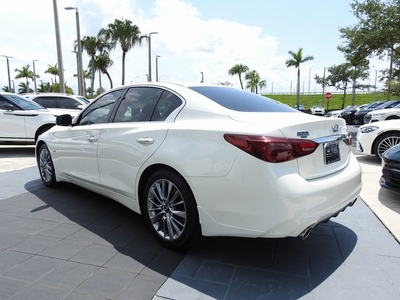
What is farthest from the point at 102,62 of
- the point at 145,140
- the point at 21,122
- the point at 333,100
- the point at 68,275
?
the point at 333,100

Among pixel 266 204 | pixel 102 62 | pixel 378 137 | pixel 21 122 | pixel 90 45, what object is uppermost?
pixel 90 45

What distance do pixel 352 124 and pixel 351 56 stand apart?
13.6 feet

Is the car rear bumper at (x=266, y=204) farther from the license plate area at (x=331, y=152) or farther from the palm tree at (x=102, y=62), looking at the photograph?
the palm tree at (x=102, y=62)

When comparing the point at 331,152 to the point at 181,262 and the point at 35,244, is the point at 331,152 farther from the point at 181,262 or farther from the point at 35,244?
the point at 35,244

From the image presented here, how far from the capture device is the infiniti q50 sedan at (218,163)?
93.8 inches

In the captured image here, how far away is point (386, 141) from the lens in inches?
280

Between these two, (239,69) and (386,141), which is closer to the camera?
(386,141)

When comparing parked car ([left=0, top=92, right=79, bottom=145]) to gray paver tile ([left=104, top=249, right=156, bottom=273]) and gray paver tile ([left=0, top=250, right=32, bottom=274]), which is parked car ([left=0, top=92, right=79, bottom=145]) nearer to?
gray paver tile ([left=0, top=250, right=32, bottom=274])

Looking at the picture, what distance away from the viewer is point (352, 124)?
20328mm

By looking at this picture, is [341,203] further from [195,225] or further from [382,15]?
[382,15]

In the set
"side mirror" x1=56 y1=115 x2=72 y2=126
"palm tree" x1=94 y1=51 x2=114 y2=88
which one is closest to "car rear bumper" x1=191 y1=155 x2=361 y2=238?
"side mirror" x1=56 y1=115 x2=72 y2=126

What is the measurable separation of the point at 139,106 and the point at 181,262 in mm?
1641

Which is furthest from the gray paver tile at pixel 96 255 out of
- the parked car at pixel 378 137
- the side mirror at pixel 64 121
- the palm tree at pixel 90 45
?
the palm tree at pixel 90 45

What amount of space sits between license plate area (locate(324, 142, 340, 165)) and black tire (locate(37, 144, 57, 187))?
154 inches
